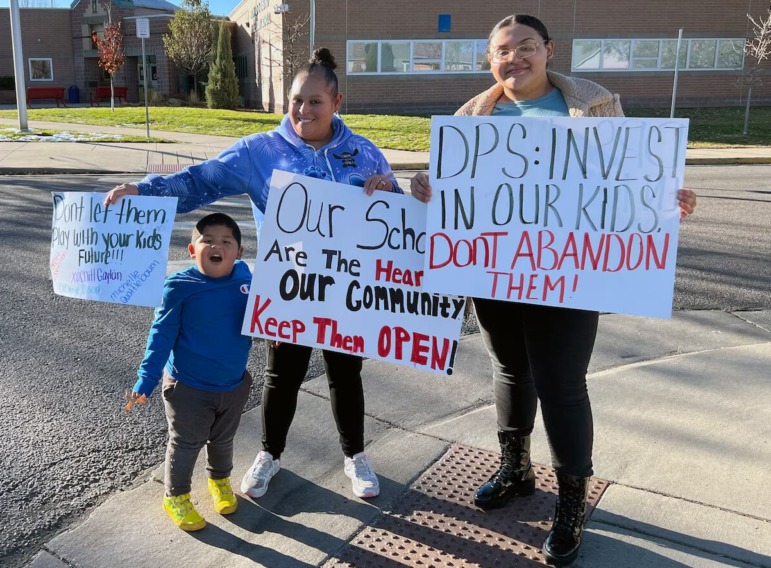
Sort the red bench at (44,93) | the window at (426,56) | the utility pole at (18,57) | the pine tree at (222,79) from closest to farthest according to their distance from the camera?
the utility pole at (18,57) → the window at (426,56) → the pine tree at (222,79) → the red bench at (44,93)

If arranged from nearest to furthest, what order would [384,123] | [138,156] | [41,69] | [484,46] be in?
[138,156], [384,123], [484,46], [41,69]

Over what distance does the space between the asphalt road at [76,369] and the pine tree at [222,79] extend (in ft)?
77.9

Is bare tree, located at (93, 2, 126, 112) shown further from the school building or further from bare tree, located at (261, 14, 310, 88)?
bare tree, located at (261, 14, 310, 88)

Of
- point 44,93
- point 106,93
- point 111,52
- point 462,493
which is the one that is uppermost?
point 111,52

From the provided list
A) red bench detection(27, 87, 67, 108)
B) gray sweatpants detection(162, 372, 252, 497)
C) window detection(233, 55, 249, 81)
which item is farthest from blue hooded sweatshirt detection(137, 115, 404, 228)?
red bench detection(27, 87, 67, 108)

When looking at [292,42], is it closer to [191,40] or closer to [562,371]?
[191,40]

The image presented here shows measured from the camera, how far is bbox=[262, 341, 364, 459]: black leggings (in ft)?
9.57

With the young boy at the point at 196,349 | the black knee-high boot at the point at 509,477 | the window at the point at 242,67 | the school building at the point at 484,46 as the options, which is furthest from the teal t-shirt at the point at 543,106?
the window at the point at 242,67

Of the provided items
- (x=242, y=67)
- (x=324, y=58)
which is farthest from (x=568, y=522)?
(x=242, y=67)

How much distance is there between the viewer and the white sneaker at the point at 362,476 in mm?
2913

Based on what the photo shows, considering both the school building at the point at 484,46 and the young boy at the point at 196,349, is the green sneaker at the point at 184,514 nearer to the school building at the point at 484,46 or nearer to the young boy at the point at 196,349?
the young boy at the point at 196,349

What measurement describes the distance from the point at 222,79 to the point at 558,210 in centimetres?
3068

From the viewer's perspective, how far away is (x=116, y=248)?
2.81 m

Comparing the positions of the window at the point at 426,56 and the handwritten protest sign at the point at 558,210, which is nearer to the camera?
the handwritten protest sign at the point at 558,210
